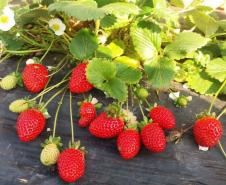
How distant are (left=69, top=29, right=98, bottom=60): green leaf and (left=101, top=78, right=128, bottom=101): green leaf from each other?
0.50 feet

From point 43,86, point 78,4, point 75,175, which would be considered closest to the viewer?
point 75,175

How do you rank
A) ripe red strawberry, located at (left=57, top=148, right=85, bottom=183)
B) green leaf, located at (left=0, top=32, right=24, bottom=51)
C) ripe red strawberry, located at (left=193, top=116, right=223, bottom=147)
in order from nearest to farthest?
ripe red strawberry, located at (left=57, top=148, right=85, bottom=183), ripe red strawberry, located at (left=193, top=116, right=223, bottom=147), green leaf, located at (left=0, top=32, right=24, bottom=51)

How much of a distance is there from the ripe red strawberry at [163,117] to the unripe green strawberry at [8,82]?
1.63 feet

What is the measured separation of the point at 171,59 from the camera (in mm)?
1544

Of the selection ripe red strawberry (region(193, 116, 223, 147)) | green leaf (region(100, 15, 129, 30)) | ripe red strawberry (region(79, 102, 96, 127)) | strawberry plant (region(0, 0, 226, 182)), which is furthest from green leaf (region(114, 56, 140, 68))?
ripe red strawberry (region(193, 116, 223, 147))

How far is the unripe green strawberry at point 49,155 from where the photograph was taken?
1312 mm

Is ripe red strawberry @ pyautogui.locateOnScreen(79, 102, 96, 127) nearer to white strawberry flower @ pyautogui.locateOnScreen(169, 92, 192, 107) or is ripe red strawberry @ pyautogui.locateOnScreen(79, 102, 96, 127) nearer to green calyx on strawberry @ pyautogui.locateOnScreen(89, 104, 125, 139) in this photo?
green calyx on strawberry @ pyautogui.locateOnScreen(89, 104, 125, 139)

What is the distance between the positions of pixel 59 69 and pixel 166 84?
43 centimetres

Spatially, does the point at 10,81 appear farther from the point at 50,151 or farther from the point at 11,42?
the point at 50,151

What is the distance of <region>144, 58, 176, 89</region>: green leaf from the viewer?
1.48m

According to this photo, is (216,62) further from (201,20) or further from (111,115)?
(111,115)

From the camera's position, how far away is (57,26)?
64.7 inches

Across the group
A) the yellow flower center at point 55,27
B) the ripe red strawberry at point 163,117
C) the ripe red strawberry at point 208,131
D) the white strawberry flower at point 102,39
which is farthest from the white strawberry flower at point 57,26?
the ripe red strawberry at point 208,131

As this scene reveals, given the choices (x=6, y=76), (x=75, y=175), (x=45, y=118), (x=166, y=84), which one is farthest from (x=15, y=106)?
(x=166, y=84)
